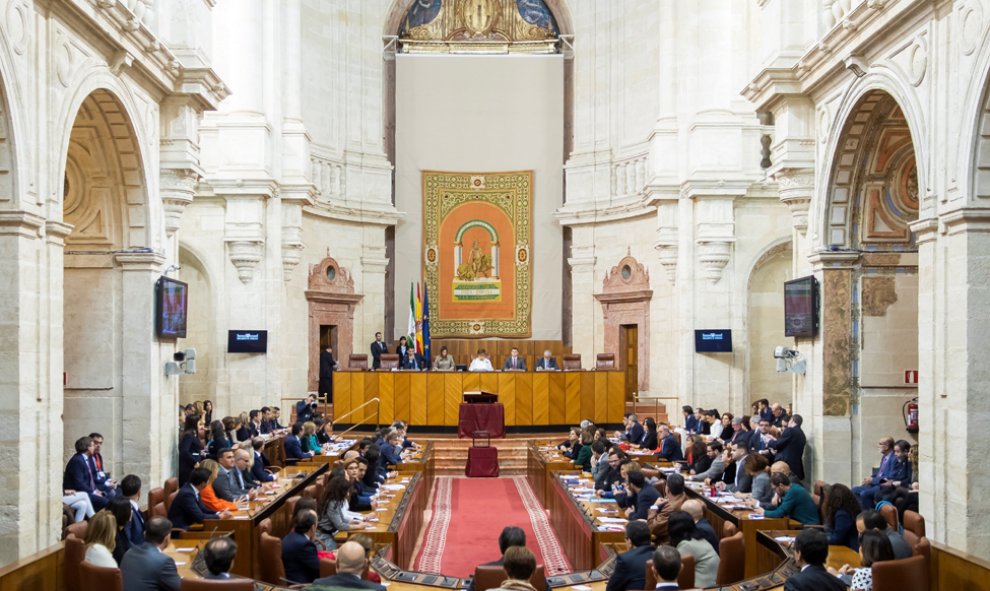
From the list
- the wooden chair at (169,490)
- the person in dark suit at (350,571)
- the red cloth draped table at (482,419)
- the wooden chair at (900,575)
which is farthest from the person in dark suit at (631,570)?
the red cloth draped table at (482,419)

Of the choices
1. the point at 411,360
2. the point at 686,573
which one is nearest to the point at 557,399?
the point at 411,360

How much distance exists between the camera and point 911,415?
451 inches

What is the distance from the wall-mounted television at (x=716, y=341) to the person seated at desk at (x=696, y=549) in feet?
38.4

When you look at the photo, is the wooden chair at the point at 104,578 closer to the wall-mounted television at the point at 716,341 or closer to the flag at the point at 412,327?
the wall-mounted television at the point at 716,341

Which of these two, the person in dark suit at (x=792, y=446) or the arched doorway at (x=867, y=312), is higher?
the arched doorway at (x=867, y=312)

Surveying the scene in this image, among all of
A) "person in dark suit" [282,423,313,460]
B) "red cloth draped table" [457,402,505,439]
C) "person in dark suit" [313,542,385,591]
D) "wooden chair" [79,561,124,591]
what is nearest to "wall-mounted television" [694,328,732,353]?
"red cloth draped table" [457,402,505,439]

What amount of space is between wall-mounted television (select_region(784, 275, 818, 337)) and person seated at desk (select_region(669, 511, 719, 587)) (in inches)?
213

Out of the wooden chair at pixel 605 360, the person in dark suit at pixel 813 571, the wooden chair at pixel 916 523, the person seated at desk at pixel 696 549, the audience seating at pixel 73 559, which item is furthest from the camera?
the wooden chair at pixel 605 360

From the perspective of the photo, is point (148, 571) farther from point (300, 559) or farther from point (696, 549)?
point (696, 549)

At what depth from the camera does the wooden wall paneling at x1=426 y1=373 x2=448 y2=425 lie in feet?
63.2

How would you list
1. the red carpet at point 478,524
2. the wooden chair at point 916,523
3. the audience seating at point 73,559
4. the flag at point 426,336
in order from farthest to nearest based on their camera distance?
the flag at point 426,336 → the red carpet at point 478,524 → the wooden chair at point 916,523 → the audience seating at point 73,559

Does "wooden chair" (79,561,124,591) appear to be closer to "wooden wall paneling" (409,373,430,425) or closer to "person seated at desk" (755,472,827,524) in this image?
"person seated at desk" (755,472,827,524)

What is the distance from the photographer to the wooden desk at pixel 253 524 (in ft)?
28.6

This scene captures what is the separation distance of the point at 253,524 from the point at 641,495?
3.43 m
